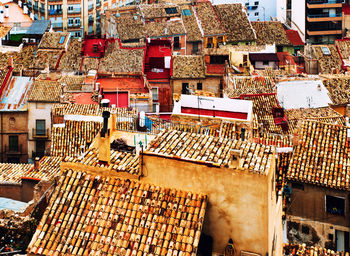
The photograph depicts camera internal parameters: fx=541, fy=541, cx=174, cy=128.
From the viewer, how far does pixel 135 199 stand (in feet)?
41.3

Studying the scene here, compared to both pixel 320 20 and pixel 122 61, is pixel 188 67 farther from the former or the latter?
pixel 320 20

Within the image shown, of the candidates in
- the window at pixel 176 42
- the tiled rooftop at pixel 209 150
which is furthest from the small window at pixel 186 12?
the tiled rooftop at pixel 209 150

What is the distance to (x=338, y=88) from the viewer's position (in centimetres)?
4147

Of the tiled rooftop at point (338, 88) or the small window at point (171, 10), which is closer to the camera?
the tiled rooftop at point (338, 88)

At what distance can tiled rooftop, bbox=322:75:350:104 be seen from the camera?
40.0 meters

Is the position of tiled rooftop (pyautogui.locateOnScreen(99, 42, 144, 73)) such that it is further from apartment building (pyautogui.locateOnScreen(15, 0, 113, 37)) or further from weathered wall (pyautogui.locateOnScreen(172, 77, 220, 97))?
apartment building (pyautogui.locateOnScreen(15, 0, 113, 37))

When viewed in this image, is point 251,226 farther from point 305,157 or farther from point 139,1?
point 139,1

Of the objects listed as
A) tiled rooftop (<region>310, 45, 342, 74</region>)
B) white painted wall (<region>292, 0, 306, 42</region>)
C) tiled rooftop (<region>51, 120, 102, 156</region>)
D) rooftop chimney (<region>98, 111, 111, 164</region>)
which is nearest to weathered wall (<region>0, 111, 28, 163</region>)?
tiled rooftop (<region>51, 120, 102, 156</region>)

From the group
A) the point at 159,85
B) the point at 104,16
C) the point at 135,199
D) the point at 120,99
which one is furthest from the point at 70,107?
the point at 104,16

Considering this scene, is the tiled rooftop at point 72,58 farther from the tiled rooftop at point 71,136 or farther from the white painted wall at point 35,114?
the tiled rooftop at point 71,136

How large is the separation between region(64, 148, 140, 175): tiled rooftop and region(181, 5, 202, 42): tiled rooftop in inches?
2072

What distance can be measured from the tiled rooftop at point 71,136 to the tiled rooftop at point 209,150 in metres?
17.3

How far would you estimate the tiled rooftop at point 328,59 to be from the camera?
194ft

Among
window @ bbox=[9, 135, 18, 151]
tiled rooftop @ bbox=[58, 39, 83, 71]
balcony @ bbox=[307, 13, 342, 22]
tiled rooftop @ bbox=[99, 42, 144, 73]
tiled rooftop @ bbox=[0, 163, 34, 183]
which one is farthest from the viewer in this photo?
balcony @ bbox=[307, 13, 342, 22]
